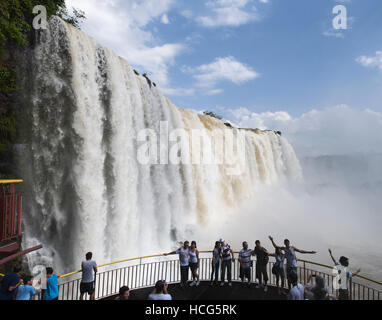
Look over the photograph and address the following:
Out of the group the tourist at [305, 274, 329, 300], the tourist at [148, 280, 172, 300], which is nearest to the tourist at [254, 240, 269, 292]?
the tourist at [305, 274, 329, 300]

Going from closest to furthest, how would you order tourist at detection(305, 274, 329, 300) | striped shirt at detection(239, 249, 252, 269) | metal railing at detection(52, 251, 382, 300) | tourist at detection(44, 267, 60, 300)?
tourist at detection(305, 274, 329, 300)
tourist at detection(44, 267, 60, 300)
metal railing at detection(52, 251, 382, 300)
striped shirt at detection(239, 249, 252, 269)

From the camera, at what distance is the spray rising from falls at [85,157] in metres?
11.6

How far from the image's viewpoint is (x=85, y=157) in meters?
11.8

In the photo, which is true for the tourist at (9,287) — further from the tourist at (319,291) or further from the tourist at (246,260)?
the tourist at (246,260)

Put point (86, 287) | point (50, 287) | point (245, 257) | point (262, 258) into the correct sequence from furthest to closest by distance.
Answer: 1. point (245, 257)
2. point (262, 258)
3. point (86, 287)
4. point (50, 287)

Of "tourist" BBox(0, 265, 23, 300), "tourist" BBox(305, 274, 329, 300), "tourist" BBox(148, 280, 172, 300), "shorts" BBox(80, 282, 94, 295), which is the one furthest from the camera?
"shorts" BBox(80, 282, 94, 295)

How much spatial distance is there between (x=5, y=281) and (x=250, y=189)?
24.7m

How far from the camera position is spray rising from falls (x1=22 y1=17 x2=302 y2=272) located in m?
11.6

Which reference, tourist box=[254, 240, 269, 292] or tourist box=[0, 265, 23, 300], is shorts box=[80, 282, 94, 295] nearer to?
tourist box=[0, 265, 23, 300]

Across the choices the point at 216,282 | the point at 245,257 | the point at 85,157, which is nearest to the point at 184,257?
the point at 216,282

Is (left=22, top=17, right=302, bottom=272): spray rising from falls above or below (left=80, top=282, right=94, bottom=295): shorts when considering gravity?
above

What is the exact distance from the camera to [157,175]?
16.5 meters

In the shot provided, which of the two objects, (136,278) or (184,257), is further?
(136,278)

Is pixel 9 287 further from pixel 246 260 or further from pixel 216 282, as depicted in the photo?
pixel 246 260
